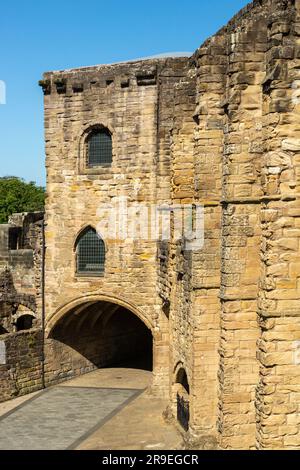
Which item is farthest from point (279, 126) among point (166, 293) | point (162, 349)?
point (162, 349)

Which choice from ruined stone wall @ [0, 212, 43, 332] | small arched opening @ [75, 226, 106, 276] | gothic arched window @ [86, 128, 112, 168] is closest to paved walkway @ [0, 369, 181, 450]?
ruined stone wall @ [0, 212, 43, 332]

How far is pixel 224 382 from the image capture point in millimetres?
11258

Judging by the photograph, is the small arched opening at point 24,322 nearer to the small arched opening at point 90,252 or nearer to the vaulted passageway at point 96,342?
the vaulted passageway at point 96,342

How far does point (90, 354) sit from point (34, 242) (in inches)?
165

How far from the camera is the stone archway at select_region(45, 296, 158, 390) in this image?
19469 mm

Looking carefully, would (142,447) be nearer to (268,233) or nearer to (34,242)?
(268,233)

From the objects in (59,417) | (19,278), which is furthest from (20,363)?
(19,278)

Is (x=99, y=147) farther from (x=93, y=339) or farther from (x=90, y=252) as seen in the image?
(x=93, y=339)

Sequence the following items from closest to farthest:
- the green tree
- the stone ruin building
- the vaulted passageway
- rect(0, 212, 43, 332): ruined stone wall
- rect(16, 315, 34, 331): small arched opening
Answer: the stone ruin building → rect(0, 212, 43, 332): ruined stone wall → the vaulted passageway → rect(16, 315, 34, 331): small arched opening → the green tree

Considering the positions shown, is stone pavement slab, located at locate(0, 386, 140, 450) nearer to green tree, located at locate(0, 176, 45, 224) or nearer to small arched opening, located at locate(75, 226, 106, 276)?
small arched opening, located at locate(75, 226, 106, 276)

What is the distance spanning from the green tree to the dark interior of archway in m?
23.1

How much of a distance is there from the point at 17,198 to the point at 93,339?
2794cm

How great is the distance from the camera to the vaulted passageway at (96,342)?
19719mm

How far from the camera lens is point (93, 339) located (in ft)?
69.7
